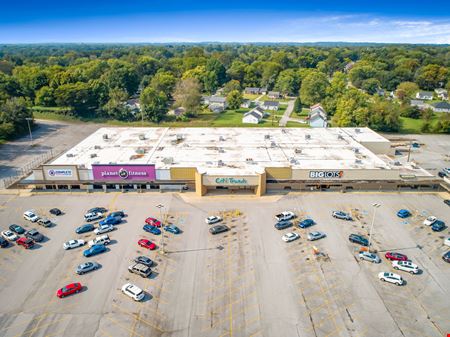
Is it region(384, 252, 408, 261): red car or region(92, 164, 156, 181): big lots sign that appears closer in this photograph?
region(384, 252, 408, 261): red car

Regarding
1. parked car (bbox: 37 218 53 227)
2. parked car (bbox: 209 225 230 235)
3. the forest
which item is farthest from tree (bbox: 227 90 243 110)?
parked car (bbox: 37 218 53 227)

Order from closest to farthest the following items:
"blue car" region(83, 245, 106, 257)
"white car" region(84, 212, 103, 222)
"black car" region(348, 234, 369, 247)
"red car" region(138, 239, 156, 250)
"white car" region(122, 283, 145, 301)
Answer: "white car" region(122, 283, 145, 301) → "blue car" region(83, 245, 106, 257) → "red car" region(138, 239, 156, 250) → "black car" region(348, 234, 369, 247) → "white car" region(84, 212, 103, 222)

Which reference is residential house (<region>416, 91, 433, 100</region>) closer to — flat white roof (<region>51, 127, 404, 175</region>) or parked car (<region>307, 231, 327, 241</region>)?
flat white roof (<region>51, 127, 404, 175</region>)

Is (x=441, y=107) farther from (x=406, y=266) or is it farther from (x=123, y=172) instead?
(x=123, y=172)

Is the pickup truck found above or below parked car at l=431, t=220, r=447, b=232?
above

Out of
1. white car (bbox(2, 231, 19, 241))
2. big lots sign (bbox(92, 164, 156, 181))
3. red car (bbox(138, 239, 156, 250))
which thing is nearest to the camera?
red car (bbox(138, 239, 156, 250))

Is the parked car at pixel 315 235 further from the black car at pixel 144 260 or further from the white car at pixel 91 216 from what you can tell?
the white car at pixel 91 216

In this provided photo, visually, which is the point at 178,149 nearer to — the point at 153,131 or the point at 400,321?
the point at 153,131

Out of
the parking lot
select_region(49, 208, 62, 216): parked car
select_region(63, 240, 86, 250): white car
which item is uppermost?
select_region(49, 208, 62, 216): parked car

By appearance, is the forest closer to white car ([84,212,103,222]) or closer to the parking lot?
the parking lot
